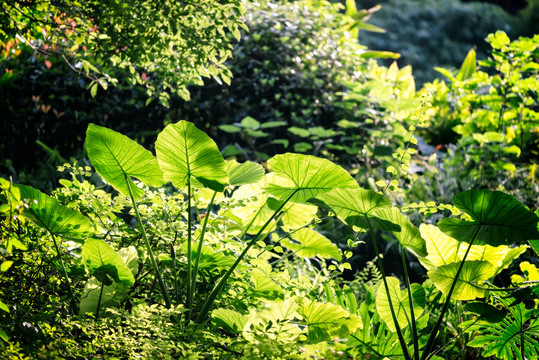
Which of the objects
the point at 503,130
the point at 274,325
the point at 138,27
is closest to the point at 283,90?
the point at 503,130

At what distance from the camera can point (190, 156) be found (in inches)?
69.8

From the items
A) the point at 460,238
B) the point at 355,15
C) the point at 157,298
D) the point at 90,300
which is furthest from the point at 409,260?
the point at 355,15

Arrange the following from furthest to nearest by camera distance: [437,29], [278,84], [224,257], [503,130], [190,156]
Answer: [437,29]
[278,84]
[503,130]
[224,257]
[190,156]

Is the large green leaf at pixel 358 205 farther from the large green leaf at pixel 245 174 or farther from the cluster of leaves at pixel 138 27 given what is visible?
the cluster of leaves at pixel 138 27

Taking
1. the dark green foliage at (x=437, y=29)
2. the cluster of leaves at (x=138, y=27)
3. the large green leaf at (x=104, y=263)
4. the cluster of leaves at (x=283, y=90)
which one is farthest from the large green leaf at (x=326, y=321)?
the dark green foliage at (x=437, y=29)

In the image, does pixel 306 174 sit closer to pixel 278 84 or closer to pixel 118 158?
pixel 118 158

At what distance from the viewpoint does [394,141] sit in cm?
475

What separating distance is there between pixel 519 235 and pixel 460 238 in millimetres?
193

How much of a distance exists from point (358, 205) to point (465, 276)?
0.51 m

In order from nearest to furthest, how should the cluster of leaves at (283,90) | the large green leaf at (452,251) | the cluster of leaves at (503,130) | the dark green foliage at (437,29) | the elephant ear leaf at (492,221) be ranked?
the elephant ear leaf at (492,221) → the large green leaf at (452,251) → the cluster of leaves at (503,130) → the cluster of leaves at (283,90) → the dark green foliage at (437,29)

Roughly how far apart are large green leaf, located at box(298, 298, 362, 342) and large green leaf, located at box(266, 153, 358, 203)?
1.47ft

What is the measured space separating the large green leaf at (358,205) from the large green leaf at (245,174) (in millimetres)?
276

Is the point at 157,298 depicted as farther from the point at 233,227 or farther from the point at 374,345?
the point at 374,345

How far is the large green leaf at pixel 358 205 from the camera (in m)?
1.68
